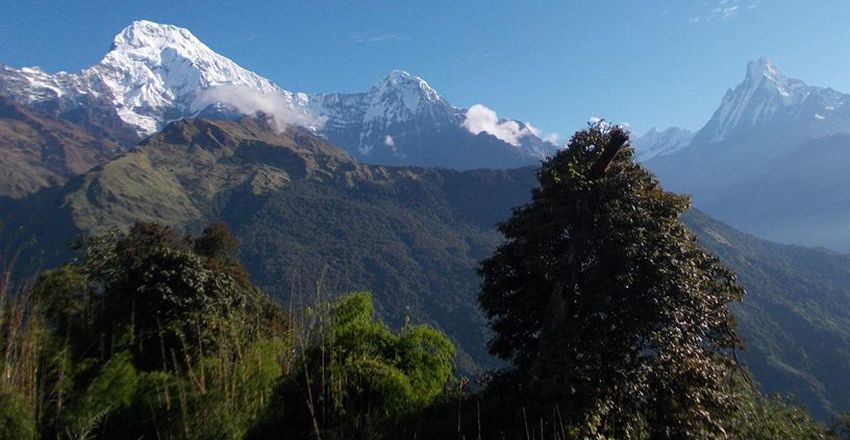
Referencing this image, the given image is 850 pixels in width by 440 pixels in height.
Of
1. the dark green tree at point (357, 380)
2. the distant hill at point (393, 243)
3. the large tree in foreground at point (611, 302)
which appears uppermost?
the large tree in foreground at point (611, 302)

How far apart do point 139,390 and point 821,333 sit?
13939 centimetres

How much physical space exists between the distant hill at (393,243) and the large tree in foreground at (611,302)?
3338 inches

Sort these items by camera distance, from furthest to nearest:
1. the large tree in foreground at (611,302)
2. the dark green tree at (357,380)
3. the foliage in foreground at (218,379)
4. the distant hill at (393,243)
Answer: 1. the distant hill at (393,243)
2. the large tree in foreground at (611,302)
3. the dark green tree at (357,380)
4. the foliage in foreground at (218,379)

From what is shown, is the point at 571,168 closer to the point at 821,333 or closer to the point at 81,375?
the point at 81,375

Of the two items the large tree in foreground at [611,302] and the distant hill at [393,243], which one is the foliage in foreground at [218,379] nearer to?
the large tree in foreground at [611,302]

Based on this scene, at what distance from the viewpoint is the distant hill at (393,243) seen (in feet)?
366

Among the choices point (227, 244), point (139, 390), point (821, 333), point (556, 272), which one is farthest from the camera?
point (821, 333)

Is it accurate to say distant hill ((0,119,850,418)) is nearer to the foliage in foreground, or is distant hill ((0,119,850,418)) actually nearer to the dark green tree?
the foliage in foreground

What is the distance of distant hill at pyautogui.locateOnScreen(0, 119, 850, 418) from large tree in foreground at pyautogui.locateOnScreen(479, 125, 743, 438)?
278 ft

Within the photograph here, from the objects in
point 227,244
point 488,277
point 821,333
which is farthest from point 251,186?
point 488,277

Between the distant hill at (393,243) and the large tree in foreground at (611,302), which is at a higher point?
the large tree in foreground at (611,302)

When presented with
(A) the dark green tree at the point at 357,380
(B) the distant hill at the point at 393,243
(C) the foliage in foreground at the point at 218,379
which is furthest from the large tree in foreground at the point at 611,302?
(B) the distant hill at the point at 393,243

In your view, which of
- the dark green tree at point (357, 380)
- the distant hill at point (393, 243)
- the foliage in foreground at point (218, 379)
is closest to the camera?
the foliage in foreground at point (218, 379)

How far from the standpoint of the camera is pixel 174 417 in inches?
238
